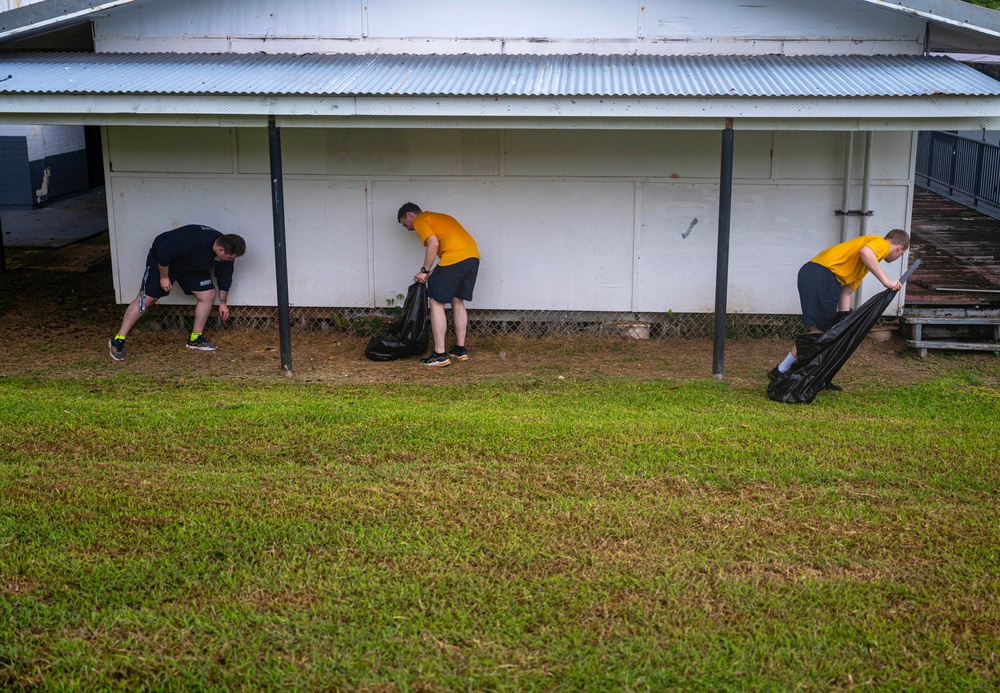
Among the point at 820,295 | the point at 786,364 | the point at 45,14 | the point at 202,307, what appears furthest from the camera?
the point at 202,307

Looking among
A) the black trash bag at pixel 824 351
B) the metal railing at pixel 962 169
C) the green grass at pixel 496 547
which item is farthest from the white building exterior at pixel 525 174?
the metal railing at pixel 962 169

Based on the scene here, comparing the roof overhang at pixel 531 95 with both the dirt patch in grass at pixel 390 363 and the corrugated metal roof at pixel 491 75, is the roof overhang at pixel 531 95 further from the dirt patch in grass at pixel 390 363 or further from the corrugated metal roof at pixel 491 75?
the dirt patch in grass at pixel 390 363

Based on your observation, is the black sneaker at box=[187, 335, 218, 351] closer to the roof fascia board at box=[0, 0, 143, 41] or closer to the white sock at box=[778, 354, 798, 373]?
the roof fascia board at box=[0, 0, 143, 41]

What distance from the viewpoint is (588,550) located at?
17.1 ft

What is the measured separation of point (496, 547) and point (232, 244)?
5.00m

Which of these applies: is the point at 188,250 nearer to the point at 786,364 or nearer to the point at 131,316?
the point at 131,316

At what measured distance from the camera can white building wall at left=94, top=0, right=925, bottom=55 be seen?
29.8 feet

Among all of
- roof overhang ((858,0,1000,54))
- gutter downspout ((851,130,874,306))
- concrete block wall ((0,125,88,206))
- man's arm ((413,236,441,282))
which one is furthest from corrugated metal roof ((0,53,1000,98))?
concrete block wall ((0,125,88,206))

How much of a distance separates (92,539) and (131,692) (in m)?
1.37

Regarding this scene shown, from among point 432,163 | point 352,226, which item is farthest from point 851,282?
point 352,226

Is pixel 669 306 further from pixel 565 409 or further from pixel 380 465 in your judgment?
pixel 380 465

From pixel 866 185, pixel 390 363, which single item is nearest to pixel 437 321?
pixel 390 363

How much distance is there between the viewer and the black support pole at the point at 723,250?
8.12m

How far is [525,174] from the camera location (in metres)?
9.67
